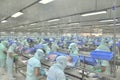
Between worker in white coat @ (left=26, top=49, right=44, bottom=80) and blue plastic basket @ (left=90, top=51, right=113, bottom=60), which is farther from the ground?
blue plastic basket @ (left=90, top=51, right=113, bottom=60)

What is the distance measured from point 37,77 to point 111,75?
5.18ft

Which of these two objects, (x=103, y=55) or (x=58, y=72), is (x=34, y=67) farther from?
(x=103, y=55)

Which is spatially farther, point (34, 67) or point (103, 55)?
point (103, 55)

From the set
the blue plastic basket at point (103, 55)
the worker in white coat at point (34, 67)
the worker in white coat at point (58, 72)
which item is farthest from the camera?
the blue plastic basket at point (103, 55)

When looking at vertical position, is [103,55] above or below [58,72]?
above

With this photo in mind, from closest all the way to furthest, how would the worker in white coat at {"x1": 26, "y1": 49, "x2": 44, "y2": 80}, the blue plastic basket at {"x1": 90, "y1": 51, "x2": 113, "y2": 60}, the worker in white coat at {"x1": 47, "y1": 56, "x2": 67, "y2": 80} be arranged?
the worker in white coat at {"x1": 47, "y1": 56, "x2": 67, "y2": 80} → the worker in white coat at {"x1": 26, "y1": 49, "x2": 44, "y2": 80} → the blue plastic basket at {"x1": 90, "y1": 51, "x2": 113, "y2": 60}

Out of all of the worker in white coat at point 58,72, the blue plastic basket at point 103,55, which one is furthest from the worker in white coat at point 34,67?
the blue plastic basket at point 103,55

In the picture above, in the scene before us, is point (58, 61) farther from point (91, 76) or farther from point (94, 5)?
point (94, 5)

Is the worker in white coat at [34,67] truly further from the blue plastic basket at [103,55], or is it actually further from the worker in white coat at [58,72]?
the blue plastic basket at [103,55]

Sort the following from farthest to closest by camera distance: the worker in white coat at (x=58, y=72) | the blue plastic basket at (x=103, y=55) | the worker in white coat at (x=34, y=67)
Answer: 1. the blue plastic basket at (x=103, y=55)
2. the worker in white coat at (x=34, y=67)
3. the worker in white coat at (x=58, y=72)

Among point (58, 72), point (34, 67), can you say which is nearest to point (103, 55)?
point (58, 72)

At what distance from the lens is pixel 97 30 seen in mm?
18141

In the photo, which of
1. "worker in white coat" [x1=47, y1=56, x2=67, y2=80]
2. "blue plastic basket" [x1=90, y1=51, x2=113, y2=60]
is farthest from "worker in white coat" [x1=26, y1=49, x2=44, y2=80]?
"blue plastic basket" [x1=90, y1=51, x2=113, y2=60]

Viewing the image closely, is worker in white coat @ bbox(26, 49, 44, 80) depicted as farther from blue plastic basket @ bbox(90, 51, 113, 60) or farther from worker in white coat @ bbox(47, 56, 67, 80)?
blue plastic basket @ bbox(90, 51, 113, 60)
